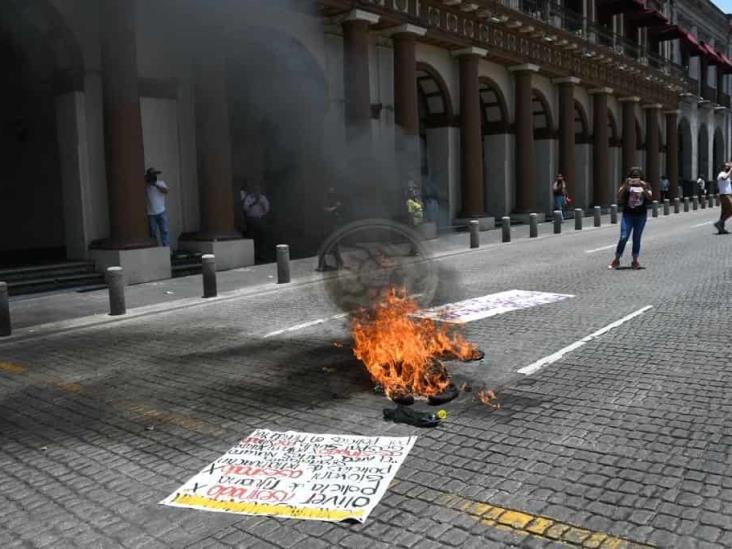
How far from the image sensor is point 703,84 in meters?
40.7

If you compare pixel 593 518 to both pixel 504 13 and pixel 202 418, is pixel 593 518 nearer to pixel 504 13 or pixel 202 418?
pixel 202 418

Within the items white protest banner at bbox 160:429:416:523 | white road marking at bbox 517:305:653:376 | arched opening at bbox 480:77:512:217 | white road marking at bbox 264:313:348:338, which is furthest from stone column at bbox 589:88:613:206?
white protest banner at bbox 160:429:416:523

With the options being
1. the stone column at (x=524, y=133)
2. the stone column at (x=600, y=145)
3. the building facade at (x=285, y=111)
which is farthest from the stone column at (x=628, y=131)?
the stone column at (x=524, y=133)

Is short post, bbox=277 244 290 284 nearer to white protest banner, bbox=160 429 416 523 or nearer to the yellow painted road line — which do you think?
white protest banner, bbox=160 429 416 523

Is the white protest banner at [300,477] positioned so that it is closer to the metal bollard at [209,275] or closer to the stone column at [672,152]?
the metal bollard at [209,275]

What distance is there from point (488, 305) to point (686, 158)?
1418 inches

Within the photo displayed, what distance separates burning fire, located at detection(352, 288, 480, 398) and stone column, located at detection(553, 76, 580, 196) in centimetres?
2003

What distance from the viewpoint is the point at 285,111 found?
752cm

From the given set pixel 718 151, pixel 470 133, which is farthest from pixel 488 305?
pixel 718 151

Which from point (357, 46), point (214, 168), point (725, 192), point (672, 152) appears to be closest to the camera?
point (214, 168)

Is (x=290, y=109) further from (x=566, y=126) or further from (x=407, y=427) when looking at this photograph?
(x=566, y=126)

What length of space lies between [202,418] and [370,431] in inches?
43.0

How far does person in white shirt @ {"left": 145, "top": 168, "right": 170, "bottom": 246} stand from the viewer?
11742 mm

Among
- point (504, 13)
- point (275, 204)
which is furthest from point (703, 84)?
point (275, 204)
